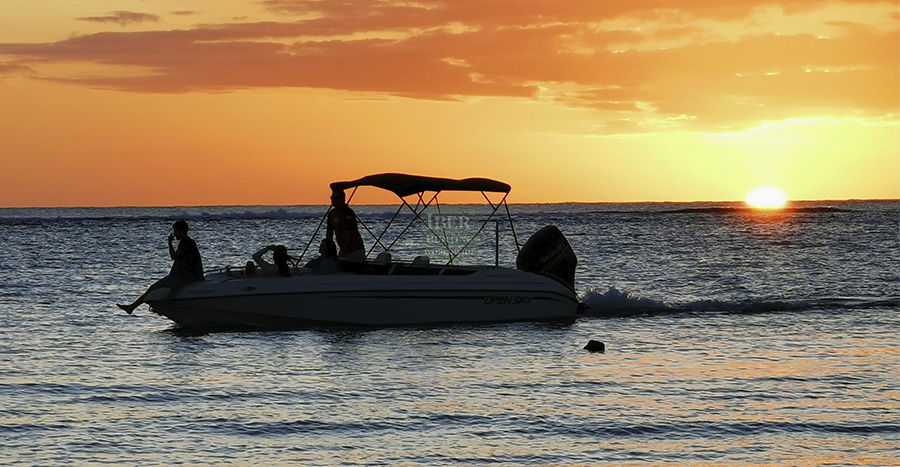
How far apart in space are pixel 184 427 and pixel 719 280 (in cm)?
2927

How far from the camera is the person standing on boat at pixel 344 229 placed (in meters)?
22.1

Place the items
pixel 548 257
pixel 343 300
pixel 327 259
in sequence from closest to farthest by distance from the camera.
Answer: pixel 343 300 < pixel 327 259 < pixel 548 257

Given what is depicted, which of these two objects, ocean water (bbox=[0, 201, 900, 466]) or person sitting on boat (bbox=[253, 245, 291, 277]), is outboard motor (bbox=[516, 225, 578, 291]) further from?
person sitting on boat (bbox=[253, 245, 291, 277])

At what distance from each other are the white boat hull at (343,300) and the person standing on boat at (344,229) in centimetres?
69

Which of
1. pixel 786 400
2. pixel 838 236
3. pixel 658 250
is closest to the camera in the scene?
pixel 786 400

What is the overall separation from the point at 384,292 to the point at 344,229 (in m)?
1.46

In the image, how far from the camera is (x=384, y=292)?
71.8ft

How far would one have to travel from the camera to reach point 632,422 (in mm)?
12844

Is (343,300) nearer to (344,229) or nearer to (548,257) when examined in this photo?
(344,229)

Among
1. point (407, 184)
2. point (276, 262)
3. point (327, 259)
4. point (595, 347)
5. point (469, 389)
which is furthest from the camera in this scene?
point (407, 184)

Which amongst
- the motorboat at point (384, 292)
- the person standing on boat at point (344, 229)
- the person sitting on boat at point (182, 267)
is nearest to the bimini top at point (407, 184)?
the motorboat at point (384, 292)

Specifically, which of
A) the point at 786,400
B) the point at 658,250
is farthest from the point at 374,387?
the point at 658,250

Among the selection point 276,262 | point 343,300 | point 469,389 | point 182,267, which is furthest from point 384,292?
point 469,389

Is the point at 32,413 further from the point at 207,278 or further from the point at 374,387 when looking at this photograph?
the point at 207,278
